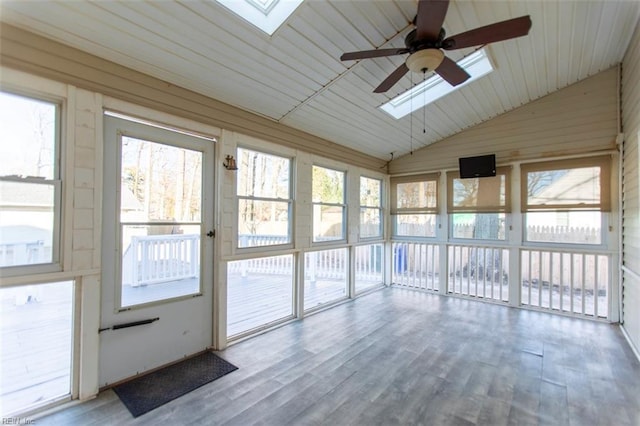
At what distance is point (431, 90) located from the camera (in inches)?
159

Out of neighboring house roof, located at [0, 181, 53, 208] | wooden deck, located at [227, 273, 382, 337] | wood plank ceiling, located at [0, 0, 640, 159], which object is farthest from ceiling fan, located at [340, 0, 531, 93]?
wooden deck, located at [227, 273, 382, 337]

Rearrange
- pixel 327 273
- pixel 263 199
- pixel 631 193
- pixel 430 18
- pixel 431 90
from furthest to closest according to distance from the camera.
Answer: pixel 327 273
pixel 431 90
pixel 263 199
pixel 631 193
pixel 430 18

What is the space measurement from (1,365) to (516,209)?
629cm

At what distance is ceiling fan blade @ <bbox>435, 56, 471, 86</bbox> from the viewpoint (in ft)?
8.05

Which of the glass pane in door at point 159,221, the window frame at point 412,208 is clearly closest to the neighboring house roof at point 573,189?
the window frame at point 412,208

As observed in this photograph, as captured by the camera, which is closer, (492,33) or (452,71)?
(492,33)

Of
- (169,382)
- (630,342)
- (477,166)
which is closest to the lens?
(169,382)

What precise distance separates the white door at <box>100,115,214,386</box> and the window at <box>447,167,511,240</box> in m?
4.27

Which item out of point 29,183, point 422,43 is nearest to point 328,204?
point 422,43

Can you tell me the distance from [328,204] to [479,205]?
267 centimetres

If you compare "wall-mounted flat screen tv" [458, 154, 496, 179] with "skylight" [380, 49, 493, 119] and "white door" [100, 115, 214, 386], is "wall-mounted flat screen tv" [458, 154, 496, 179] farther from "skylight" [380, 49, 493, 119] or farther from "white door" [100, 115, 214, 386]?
"white door" [100, 115, 214, 386]

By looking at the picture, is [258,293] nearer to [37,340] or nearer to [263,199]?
[263,199]

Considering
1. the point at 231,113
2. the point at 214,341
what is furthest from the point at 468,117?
the point at 214,341

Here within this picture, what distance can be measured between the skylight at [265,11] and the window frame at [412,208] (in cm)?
414
